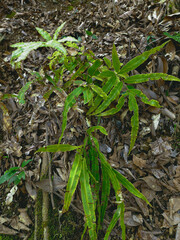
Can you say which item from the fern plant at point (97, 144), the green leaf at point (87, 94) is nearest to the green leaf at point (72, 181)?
the fern plant at point (97, 144)

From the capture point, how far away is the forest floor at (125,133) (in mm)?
1090

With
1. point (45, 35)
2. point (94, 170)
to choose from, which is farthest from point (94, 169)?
point (45, 35)

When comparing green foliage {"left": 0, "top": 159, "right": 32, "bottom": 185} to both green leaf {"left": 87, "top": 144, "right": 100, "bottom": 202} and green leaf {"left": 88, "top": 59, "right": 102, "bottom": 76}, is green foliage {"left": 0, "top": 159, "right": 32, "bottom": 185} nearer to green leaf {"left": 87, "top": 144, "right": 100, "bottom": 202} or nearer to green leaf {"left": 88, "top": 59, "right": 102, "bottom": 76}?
green leaf {"left": 87, "top": 144, "right": 100, "bottom": 202}

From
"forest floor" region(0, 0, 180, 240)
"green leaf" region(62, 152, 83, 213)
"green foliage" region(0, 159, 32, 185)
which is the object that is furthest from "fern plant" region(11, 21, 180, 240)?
"green foliage" region(0, 159, 32, 185)

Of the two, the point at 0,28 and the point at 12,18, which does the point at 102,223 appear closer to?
the point at 0,28

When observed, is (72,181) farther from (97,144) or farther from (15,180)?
(15,180)

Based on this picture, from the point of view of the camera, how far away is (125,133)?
4.05ft

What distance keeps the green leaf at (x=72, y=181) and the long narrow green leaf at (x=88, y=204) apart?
32mm

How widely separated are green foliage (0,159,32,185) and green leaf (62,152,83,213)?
13.7 inches

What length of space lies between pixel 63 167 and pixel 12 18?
1520mm

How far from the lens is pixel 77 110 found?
3.93 feet

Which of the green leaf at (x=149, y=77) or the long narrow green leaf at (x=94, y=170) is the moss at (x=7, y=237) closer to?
the long narrow green leaf at (x=94, y=170)

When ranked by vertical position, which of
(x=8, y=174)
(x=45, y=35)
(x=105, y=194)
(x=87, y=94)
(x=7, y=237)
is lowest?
(x=7, y=237)

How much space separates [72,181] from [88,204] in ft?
0.44
